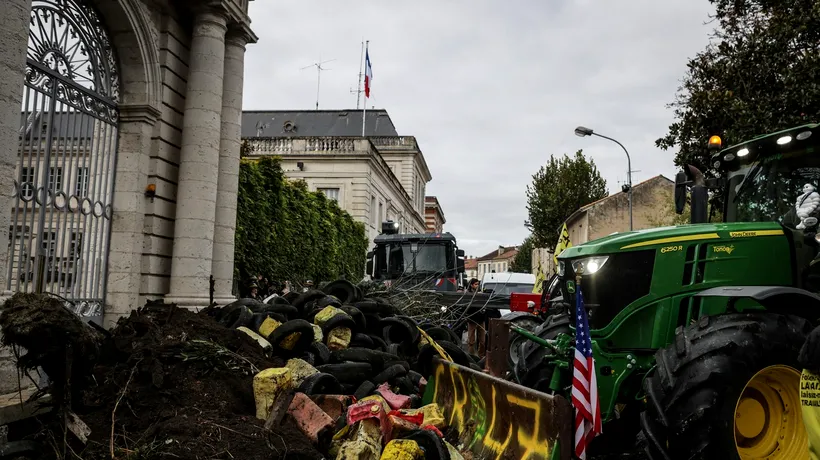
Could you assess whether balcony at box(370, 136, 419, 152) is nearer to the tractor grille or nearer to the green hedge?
the green hedge

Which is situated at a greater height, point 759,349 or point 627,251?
point 627,251

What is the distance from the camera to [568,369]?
5.14 metres

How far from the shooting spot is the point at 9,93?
5539mm

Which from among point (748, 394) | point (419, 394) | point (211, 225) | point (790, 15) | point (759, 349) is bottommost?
point (419, 394)

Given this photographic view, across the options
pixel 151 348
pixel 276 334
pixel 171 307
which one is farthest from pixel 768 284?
pixel 171 307

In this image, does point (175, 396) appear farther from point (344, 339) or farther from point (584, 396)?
point (584, 396)

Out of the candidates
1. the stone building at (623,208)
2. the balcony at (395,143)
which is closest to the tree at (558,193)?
the stone building at (623,208)

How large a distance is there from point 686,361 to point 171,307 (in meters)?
5.22

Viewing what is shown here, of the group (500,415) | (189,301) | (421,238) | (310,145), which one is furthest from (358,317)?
(310,145)

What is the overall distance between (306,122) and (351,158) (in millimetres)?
13799

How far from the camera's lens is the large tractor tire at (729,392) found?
403 centimetres

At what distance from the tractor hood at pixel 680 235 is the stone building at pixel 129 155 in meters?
5.54

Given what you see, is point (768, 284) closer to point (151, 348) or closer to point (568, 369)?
point (568, 369)

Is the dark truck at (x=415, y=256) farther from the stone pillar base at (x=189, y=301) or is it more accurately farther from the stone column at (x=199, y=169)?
the stone pillar base at (x=189, y=301)
